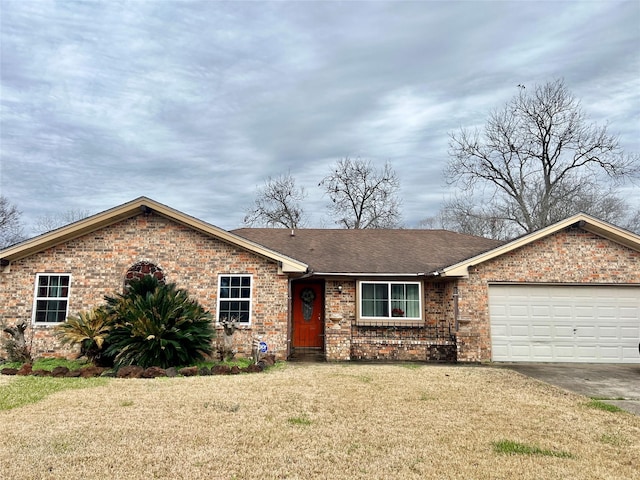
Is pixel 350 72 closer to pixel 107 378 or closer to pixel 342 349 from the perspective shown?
pixel 342 349

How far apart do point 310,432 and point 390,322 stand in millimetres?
8175

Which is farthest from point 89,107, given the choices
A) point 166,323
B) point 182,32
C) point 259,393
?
point 259,393

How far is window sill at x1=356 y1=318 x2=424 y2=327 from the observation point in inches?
535

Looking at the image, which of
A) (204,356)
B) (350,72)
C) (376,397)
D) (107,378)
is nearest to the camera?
(376,397)

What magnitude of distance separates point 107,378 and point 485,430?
25.1ft

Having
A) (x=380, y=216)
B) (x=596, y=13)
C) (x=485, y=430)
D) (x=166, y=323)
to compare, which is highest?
(x=596, y=13)

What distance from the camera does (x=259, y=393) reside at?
26.6ft

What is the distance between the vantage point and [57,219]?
4238 centimetres

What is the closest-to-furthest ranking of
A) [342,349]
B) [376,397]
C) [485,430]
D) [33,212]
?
[485,430] < [376,397] < [342,349] < [33,212]

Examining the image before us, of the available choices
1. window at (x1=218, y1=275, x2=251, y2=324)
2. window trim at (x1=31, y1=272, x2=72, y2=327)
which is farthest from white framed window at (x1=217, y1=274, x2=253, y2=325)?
window trim at (x1=31, y1=272, x2=72, y2=327)

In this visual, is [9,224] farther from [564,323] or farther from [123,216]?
[564,323]

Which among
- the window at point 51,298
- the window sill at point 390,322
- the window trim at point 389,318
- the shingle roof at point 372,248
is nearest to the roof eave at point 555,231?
the shingle roof at point 372,248

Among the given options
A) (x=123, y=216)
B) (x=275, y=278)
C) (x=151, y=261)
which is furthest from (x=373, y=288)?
(x=123, y=216)

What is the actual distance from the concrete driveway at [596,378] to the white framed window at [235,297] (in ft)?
23.8
